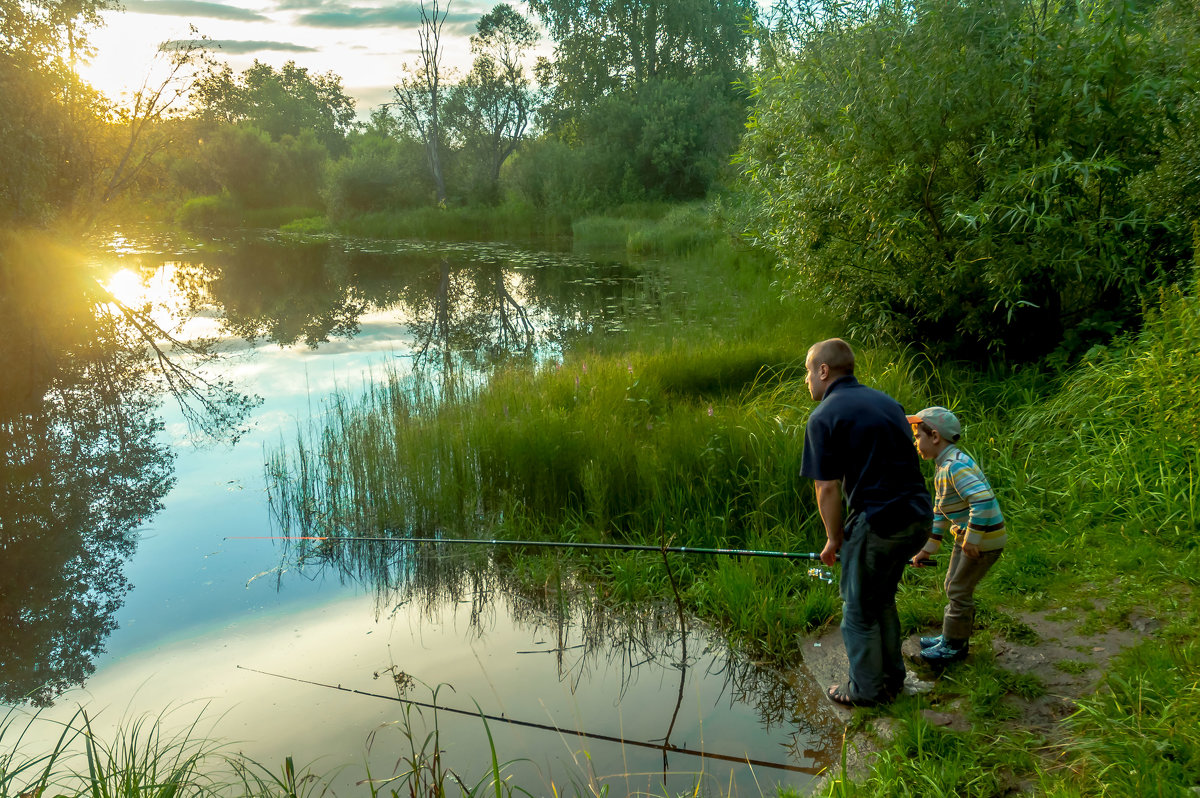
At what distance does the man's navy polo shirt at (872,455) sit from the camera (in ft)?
10.9

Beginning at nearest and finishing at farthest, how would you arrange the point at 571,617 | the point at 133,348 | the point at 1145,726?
the point at 1145,726 < the point at 571,617 < the point at 133,348

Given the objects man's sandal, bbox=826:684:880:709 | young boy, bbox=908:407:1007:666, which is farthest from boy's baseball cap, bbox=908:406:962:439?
man's sandal, bbox=826:684:880:709

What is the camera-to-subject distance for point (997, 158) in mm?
6566

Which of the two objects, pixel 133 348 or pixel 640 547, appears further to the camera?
pixel 133 348

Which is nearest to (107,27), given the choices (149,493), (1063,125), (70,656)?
(149,493)

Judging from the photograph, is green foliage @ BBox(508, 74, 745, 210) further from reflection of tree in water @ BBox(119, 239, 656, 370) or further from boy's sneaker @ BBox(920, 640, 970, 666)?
boy's sneaker @ BBox(920, 640, 970, 666)

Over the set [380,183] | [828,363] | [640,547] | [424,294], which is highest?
[380,183]

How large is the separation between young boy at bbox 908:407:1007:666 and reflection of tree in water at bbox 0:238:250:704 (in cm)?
457

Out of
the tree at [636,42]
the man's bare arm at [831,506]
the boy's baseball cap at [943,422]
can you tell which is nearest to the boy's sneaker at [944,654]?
the man's bare arm at [831,506]

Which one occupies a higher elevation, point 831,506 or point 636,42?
point 636,42

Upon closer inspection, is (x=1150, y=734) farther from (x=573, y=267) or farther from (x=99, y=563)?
(x=573, y=267)

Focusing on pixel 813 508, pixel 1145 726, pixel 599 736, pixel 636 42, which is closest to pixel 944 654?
pixel 1145 726

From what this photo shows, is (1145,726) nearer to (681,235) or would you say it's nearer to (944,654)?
(944,654)

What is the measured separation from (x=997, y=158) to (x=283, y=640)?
6367 millimetres
